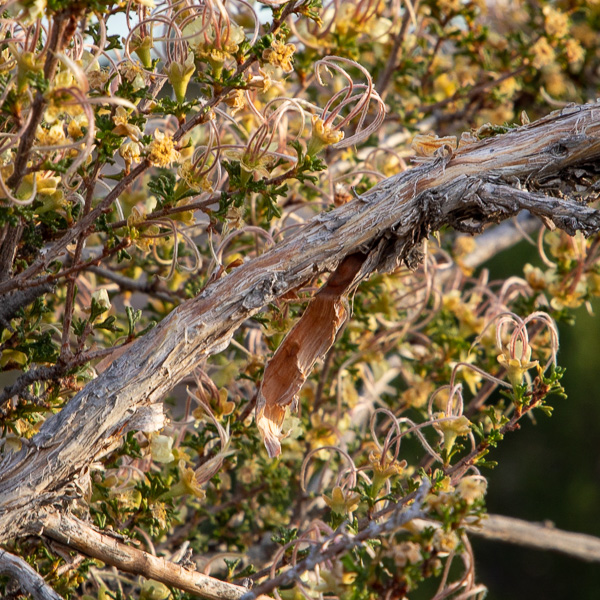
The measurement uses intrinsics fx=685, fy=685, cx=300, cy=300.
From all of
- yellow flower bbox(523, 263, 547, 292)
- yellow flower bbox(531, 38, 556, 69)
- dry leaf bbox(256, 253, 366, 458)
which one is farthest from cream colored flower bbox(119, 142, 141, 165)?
yellow flower bbox(531, 38, 556, 69)

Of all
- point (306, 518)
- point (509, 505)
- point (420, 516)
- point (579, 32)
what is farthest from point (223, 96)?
point (509, 505)

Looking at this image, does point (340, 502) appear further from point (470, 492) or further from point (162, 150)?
point (162, 150)

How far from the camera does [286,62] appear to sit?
65 centimetres

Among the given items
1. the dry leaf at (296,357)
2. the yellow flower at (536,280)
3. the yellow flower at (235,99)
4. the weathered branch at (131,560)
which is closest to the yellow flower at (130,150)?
the yellow flower at (235,99)

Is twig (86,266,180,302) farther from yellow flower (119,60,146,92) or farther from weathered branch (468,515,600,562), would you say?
weathered branch (468,515,600,562)

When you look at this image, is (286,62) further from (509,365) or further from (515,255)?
(515,255)

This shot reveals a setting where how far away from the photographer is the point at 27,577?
0.61m

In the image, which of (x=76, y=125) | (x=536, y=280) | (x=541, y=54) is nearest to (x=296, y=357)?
(x=76, y=125)

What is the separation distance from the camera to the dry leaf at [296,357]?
2.18ft

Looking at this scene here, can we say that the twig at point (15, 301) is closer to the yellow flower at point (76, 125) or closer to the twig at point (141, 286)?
the yellow flower at point (76, 125)

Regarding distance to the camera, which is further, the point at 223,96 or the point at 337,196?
the point at 337,196

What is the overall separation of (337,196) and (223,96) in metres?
0.27

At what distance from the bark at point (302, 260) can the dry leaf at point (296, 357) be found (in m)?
0.04

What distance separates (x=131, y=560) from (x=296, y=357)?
0.25 metres
